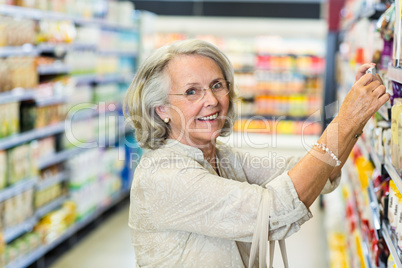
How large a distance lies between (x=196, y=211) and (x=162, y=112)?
449 millimetres

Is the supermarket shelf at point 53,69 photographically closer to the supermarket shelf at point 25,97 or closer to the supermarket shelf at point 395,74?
the supermarket shelf at point 25,97

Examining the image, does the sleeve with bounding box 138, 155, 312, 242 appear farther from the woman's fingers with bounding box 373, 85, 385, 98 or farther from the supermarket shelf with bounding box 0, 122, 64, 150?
the supermarket shelf with bounding box 0, 122, 64, 150

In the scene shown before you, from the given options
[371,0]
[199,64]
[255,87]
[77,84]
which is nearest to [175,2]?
[255,87]

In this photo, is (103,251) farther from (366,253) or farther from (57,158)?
(366,253)

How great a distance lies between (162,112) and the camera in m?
1.99

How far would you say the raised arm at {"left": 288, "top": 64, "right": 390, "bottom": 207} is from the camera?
5.13ft

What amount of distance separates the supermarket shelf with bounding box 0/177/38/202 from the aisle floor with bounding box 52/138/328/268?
2.67ft

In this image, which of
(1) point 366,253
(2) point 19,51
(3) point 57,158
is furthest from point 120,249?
(1) point 366,253

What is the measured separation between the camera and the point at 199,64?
1.90 m

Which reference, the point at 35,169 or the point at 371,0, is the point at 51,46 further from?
the point at 371,0

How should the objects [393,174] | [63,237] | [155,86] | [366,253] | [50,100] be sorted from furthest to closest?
[63,237], [50,100], [366,253], [155,86], [393,174]

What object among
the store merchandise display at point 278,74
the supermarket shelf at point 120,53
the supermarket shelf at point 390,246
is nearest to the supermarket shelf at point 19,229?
the supermarket shelf at point 120,53

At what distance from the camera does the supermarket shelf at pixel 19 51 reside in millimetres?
3988

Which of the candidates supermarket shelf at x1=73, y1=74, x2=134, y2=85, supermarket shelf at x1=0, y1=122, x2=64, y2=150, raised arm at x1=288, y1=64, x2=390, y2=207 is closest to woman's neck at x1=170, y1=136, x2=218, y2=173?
raised arm at x1=288, y1=64, x2=390, y2=207
